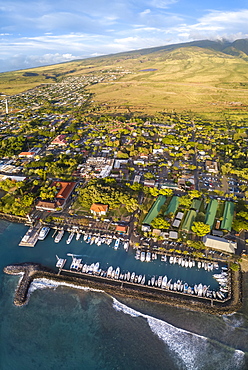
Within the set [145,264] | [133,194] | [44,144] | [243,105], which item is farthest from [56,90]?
[145,264]

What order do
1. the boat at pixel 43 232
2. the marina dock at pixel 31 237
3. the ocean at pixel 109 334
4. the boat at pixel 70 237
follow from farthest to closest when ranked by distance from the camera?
the boat at pixel 43 232
the boat at pixel 70 237
the marina dock at pixel 31 237
the ocean at pixel 109 334

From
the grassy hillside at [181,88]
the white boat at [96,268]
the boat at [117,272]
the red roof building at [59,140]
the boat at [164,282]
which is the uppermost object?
the grassy hillside at [181,88]

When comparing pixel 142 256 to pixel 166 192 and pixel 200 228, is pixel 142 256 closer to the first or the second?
pixel 200 228

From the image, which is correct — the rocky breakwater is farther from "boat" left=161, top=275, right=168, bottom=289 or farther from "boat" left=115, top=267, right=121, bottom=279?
"boat" left=161, top=275, right=168, bottom=289

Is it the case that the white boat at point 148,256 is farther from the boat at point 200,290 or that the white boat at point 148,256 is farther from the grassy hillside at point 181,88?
the grassy hillside at point 181,88

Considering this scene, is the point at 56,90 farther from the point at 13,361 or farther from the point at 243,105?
the point at 13,361

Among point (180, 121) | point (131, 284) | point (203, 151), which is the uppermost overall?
point (180, 121)

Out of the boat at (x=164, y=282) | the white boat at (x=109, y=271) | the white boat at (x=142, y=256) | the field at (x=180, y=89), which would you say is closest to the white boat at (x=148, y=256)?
the white boat at (x=142, y=256)
